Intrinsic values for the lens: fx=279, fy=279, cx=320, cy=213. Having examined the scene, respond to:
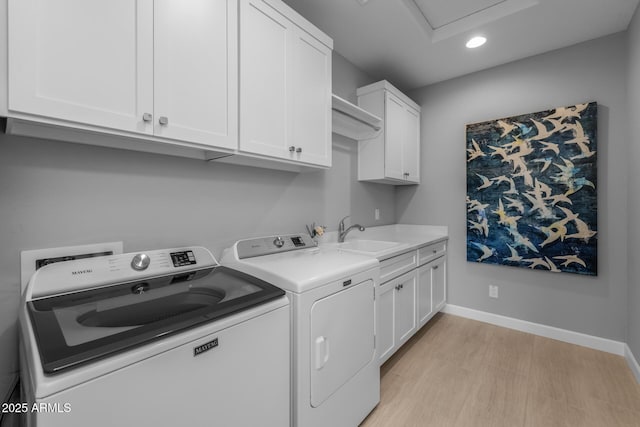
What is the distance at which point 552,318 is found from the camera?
101 inches

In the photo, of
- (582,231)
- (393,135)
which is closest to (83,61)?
(393,135)

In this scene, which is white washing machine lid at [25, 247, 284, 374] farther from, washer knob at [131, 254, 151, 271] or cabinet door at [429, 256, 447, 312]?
cabinet door at [429, 256, 447, 312]

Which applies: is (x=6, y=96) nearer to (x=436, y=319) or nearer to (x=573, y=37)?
(x=436, y=319)

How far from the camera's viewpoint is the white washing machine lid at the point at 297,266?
1.23 meters

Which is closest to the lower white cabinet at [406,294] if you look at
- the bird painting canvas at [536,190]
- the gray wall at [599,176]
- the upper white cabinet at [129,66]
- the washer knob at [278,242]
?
the gray wall at [599,176]

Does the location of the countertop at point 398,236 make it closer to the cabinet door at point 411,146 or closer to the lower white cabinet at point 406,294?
the lower white cabinet at point 406,294

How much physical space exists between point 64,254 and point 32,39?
783 mm

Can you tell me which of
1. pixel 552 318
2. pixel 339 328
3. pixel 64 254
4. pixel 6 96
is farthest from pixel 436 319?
pixel 6 96

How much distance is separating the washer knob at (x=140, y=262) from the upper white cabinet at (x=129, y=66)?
0.55m

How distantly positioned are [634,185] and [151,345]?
10.1ft

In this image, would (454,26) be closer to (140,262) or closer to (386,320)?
(386,320)

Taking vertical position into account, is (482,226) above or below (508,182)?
below

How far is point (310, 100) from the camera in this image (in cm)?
180

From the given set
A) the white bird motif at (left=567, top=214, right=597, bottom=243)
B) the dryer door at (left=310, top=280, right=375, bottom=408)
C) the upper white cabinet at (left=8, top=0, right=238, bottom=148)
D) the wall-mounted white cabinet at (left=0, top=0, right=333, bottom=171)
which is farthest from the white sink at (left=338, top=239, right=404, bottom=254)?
the white bird motif at (left=567, top=214, right=597, bottom=243)
